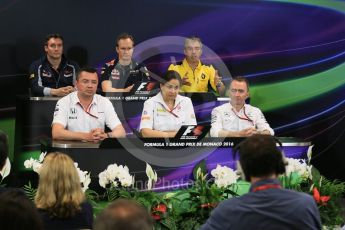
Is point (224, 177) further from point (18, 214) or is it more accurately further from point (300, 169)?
point (18, 214)

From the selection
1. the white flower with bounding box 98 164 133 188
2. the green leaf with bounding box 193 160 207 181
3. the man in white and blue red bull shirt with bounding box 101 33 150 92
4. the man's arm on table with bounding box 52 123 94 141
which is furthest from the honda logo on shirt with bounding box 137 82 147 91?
the white flower with bounding box 98 164 133 188

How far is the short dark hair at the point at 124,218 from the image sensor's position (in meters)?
1.96

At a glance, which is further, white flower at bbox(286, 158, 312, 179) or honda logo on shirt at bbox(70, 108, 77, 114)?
honda logo on shirt at bbox(70, 108, 77, 114)

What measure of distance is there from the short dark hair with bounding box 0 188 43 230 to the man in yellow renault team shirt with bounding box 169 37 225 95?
5.47 metres

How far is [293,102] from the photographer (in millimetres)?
8469

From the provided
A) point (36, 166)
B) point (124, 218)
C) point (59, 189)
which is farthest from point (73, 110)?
point (124, 218)

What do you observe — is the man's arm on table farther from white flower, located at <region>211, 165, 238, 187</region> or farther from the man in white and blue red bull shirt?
white flower, located at <region>211, 165, 238, 187</region>

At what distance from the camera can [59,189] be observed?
327 cm

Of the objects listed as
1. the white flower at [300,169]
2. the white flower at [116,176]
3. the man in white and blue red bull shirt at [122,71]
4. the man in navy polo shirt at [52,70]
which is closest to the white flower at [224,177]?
the white flower at [300,169]

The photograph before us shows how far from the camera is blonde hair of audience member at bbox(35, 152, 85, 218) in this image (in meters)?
3.23

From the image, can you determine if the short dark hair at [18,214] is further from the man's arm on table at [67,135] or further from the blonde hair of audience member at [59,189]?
the man's arm on table at [67,135]

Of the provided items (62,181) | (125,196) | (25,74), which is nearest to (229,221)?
(62,181)

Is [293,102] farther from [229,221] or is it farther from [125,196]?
[229,221]

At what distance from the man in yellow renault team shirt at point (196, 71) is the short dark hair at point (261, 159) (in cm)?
475
